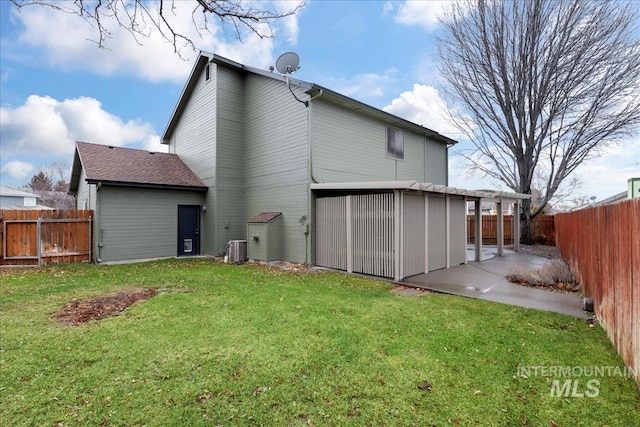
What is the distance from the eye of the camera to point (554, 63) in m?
15.1

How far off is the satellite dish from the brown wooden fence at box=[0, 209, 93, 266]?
28.1 feet

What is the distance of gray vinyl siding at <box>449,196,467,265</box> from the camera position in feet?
33.4

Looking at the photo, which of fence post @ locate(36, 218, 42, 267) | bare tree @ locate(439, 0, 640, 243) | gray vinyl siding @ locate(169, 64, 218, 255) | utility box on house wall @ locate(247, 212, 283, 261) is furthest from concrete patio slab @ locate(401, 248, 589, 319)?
fence post @ locate(36, 218, 42, 267)

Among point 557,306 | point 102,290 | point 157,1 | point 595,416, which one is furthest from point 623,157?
point 102,290

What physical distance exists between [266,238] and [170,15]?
8.01 meters

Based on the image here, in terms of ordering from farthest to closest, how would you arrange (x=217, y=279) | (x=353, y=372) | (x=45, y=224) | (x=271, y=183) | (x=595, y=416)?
1. (x=271, y=183)
2. (x=45, y=224)
3. (x=217, y=279)
4. (x=353, y=372)
5. (x=595, y=416)

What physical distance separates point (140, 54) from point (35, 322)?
14.0 feet

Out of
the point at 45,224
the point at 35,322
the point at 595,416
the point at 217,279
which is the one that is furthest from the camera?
the point at 45,224

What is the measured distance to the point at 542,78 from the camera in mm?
15625

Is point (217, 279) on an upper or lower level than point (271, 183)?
lower

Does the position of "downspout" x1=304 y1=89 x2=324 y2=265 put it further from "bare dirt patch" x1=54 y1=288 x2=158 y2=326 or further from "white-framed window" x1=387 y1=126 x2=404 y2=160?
"bare dirt patch" x1=54 y1=288 x2=158 y2=326

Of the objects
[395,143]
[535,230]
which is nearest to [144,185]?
[395,143]

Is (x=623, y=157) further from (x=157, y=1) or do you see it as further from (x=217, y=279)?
(x=157, y=1)

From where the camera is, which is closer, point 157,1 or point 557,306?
point 157,1
